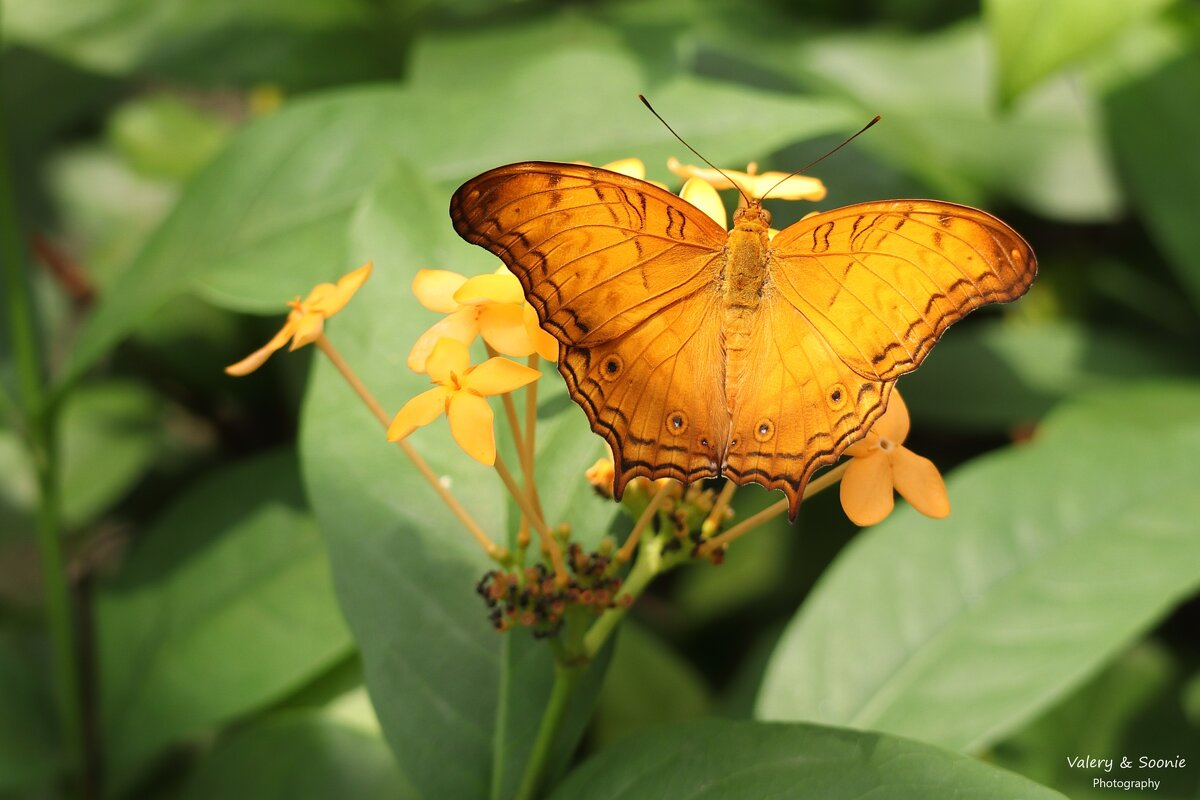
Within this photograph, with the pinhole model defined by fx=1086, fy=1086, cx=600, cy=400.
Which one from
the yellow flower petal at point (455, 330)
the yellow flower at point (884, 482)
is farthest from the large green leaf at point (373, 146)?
the yellow flower at point (884, 482)

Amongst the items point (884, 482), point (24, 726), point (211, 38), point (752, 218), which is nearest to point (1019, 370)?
point (752, 218)

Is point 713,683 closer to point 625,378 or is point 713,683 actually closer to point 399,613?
point 399,613

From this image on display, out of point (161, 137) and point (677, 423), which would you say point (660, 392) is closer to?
point (677, 423)

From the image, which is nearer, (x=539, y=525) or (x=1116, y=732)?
(x=539, y=525)

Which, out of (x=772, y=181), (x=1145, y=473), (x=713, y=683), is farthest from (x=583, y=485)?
(x=713, y=683)

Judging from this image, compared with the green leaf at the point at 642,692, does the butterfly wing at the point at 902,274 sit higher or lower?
higher

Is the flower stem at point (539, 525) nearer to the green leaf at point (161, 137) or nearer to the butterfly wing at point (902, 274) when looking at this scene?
the butterfly wing at point (902, 274)
